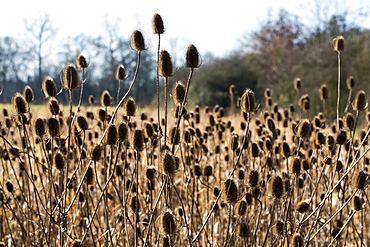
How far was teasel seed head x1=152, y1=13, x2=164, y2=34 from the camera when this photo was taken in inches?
88.7

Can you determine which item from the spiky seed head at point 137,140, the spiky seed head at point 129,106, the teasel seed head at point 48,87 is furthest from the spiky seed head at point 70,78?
the spiky seed head at point 137,140

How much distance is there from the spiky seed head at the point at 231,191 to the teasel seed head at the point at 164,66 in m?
0.62

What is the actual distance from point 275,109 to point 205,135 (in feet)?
3.32

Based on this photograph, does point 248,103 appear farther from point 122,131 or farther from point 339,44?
point 339,44

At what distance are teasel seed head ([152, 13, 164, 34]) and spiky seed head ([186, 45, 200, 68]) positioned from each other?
30 cm

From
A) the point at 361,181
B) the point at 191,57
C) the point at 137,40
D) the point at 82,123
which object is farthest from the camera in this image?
the point at 82,123

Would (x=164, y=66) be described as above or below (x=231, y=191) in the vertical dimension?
above

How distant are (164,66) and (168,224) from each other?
782 millimetres

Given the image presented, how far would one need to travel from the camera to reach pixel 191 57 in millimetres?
2033

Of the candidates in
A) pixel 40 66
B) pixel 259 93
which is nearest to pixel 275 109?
pixel 259 93

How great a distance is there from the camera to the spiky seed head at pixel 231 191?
201 cm

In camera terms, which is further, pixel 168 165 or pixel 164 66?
pixel 164 66

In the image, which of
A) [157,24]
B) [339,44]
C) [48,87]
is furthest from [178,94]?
[339,44]

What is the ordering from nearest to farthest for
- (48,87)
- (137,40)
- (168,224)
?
(168,224) < (137,40) < (48,87)
